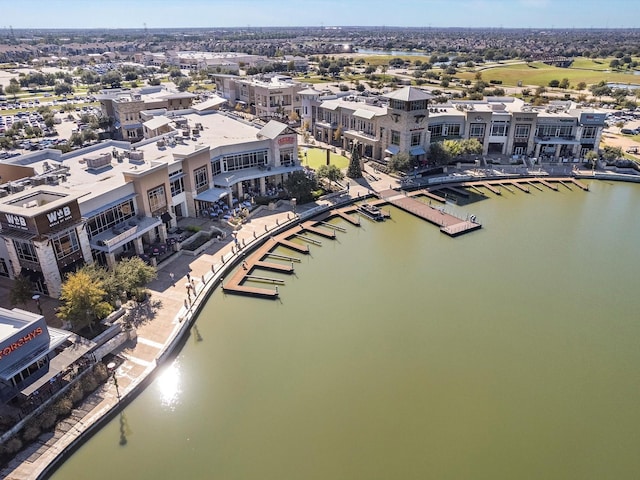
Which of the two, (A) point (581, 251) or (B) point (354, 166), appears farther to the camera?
(B) point (354, 166)

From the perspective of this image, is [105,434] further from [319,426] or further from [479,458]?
[479,458]

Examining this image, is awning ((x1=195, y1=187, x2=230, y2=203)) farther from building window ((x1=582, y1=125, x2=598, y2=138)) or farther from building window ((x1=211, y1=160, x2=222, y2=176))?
building window ((x1=582, y1=125, x2=598, y2=138))

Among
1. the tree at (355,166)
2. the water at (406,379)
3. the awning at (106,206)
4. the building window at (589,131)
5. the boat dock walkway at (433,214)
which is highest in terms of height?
the awning at (106,206)

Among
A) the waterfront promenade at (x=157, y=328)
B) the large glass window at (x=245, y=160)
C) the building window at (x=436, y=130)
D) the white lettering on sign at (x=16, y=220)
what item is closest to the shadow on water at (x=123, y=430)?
the waterfront promenade at (x=157, y=328)

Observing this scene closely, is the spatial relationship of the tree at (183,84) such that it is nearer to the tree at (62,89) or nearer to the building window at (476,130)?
the tree at (62,89)

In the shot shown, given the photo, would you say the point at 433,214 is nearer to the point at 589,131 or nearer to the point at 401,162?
the point at 401,162

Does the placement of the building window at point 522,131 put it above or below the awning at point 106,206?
below

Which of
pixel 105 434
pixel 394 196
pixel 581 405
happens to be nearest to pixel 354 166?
pixel 394 196
